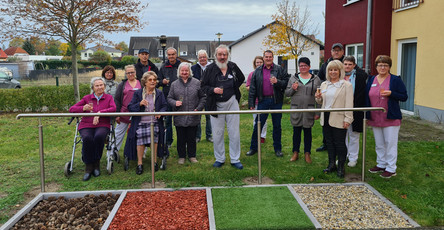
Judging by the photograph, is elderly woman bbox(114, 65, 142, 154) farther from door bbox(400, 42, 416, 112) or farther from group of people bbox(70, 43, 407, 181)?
door bbox(400, 42, 416, 112)

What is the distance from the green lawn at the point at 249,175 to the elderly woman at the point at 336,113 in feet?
1.08

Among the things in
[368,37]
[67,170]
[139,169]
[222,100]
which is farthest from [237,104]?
[368,37]

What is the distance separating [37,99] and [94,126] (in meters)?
9.47

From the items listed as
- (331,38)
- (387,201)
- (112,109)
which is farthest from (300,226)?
(331,38)

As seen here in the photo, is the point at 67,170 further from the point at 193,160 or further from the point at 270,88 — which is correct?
the point at 270,88

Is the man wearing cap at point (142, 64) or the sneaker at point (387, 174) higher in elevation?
the man wearing cap at point (142, 64)

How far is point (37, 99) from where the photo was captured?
14070 mm

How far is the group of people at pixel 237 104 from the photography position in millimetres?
5633

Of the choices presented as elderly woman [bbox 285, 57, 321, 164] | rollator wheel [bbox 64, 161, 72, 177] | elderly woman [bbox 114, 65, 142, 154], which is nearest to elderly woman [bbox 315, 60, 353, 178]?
elderly woman [bbox 285, 57, 321, 164]

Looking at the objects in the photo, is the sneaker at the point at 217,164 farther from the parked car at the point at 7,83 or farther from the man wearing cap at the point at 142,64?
the parked car at the point at 7,83

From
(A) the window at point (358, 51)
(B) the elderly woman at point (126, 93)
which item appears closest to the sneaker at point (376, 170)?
(B) the elderly woman at point (126, 93)

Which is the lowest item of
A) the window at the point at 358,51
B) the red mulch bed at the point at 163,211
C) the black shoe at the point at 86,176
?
the red mulch bed at the point at 163,211

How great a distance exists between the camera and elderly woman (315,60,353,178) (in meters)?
5.58

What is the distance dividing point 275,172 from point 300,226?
2.01m
